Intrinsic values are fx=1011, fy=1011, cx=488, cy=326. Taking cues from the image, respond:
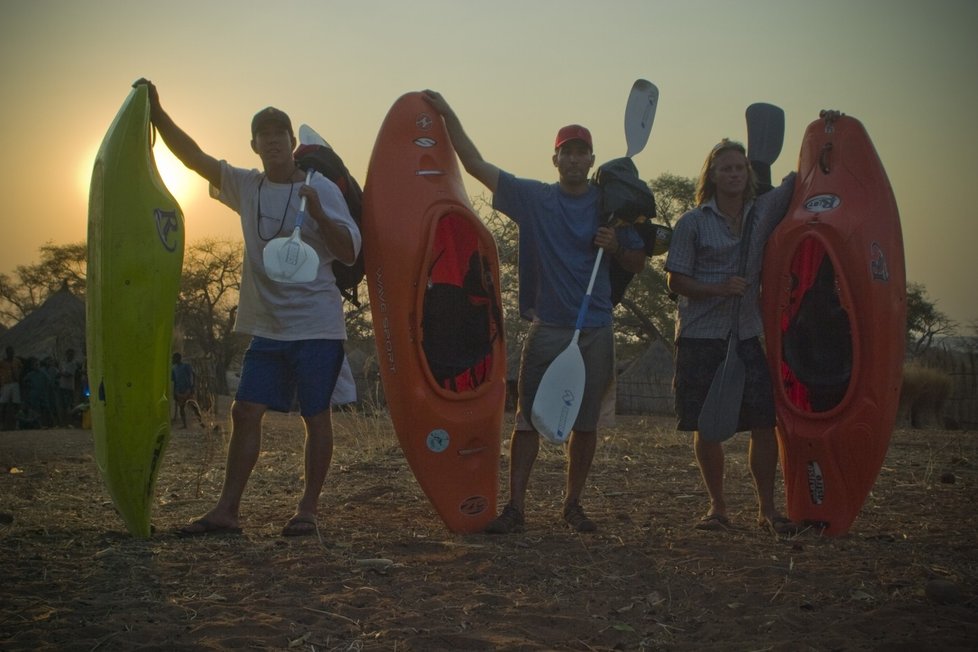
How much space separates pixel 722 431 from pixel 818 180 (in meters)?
1.20

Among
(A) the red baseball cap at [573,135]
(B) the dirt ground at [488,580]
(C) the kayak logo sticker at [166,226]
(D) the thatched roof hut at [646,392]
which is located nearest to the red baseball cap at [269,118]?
(C) the kayak logo sticker at [166,226]

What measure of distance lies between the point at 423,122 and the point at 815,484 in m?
2.28

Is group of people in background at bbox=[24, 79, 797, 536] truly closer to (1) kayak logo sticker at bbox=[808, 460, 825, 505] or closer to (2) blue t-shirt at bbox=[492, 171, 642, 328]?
(2) blue t-shirt at bbox=[492, 171, 642, 328]

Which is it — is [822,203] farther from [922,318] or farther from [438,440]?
[922,318]

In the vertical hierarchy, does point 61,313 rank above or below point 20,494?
above

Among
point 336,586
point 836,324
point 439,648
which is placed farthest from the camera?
point 836,324

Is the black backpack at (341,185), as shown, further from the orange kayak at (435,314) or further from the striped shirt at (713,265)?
the striped shirt at (713,265)

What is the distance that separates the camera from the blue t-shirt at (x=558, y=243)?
4.16 metres

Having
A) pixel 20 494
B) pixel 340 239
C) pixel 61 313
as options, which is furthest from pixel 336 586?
pixel 61 313

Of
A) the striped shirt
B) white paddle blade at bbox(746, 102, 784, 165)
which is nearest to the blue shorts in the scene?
the striped shirt

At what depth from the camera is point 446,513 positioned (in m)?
4.11

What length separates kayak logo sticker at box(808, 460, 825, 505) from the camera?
4.11m

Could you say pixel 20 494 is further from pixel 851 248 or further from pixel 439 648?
pixel 851 248

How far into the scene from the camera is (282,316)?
3.90m
